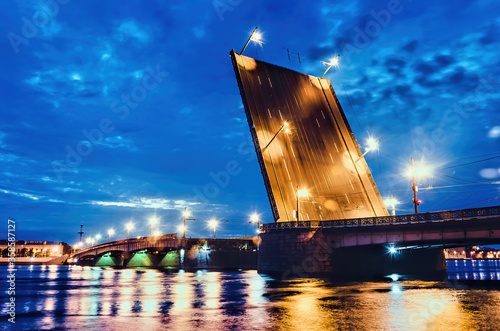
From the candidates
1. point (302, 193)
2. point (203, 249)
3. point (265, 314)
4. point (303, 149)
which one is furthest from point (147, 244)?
point (265, 314)

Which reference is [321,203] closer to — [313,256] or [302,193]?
[302,193]

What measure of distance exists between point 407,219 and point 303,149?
1803cm

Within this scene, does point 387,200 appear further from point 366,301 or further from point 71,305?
point 71,305

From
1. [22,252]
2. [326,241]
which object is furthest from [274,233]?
[22,252]

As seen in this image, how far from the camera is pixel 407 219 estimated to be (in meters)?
35.9

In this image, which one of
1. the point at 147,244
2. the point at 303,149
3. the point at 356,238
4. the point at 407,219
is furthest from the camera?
the point at 147,244

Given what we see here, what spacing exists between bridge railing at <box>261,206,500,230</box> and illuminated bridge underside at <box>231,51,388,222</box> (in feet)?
11.2

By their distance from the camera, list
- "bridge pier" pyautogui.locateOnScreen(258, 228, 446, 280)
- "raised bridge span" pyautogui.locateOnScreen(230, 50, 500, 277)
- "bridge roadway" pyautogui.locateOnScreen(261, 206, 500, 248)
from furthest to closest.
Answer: "bridge pier" pyautogui.locateOnScreen(258, 228, 446, 280) → "raised bridge span" pyautogui.locateOnScreen(230, 50, 500, 277) → "bridge roadway" pyautogui.locateOnScreen(261, 206, 500, 248)

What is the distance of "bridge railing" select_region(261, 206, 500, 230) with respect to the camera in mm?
31484

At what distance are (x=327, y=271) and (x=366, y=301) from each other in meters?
20.5

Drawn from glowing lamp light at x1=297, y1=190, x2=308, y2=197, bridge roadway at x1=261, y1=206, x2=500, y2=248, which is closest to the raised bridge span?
bridge roadway at x1=261, y1=206, x2=500, y2=248

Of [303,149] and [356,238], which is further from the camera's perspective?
[303,149]

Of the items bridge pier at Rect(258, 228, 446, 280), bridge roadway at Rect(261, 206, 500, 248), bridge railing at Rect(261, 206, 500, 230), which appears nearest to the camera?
bridge railing at Rect(261, 206, 500, 230)

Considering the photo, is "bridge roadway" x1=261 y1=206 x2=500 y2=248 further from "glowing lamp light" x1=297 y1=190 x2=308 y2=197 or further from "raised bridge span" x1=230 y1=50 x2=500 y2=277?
"glowing lamp light" x1=297 y1=190 x2=308 y2=197
